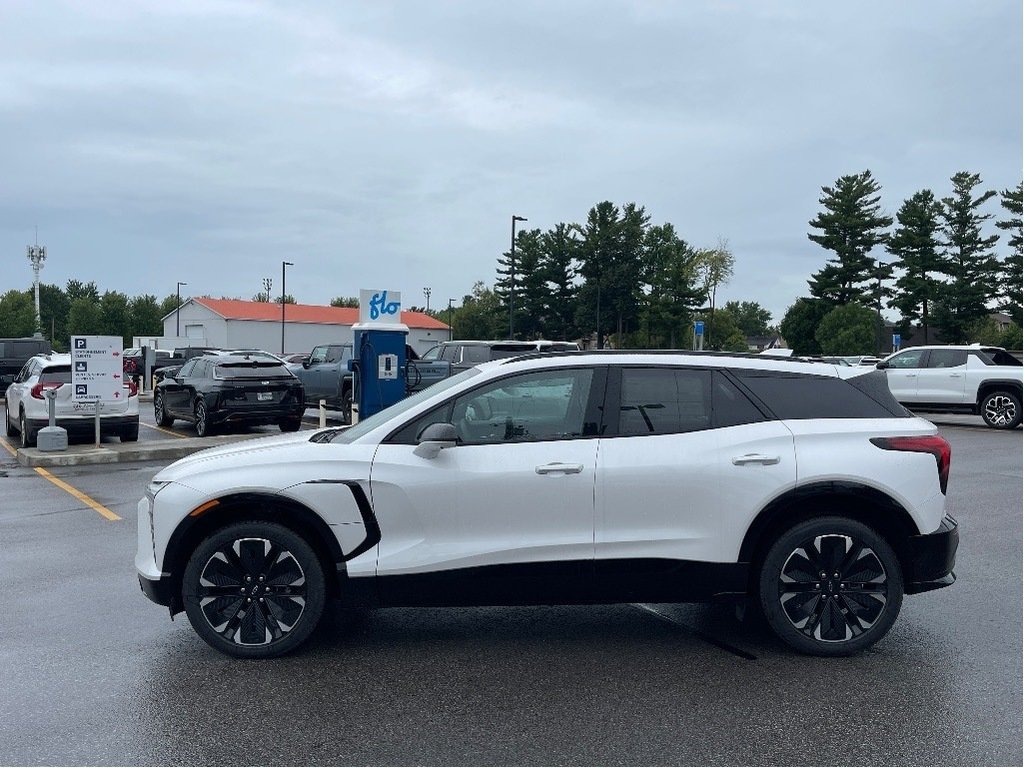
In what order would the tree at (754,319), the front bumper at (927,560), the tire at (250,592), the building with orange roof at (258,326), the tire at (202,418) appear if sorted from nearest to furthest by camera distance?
the tire at (250,592) → the front bumper at (927,560) → the tire at (202,418) → the building with orange roof at (258,326) → the tree at (754,319)

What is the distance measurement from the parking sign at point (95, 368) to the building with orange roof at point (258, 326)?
6818 centimetres

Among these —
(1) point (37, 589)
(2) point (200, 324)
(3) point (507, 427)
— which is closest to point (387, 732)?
(3) point (507, 427)

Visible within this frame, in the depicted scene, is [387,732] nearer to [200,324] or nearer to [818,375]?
[818,375]

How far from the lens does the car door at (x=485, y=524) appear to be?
16.1 ft

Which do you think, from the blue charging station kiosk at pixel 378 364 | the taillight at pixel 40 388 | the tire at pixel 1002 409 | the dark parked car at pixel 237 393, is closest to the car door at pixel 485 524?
the blue charging station kiosk at pixel 378 364

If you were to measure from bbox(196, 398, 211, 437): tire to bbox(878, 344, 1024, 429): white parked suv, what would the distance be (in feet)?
45.2

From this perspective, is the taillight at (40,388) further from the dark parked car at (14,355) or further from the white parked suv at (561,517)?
the dark parked car at (14,355)

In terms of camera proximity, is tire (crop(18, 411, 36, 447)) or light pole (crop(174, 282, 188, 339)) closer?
tire (crop(18, 411, 36, 447))

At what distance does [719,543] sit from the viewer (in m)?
5.00

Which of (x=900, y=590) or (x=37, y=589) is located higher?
(x=900, y=590)

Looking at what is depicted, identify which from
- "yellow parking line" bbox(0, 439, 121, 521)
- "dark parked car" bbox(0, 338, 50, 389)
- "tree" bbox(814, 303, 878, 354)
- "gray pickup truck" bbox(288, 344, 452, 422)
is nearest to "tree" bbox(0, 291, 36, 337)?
"dark parked car" bbox(0, 338, 50, 389)

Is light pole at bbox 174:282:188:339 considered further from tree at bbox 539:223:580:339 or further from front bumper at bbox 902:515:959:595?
front bumper at bbox 902:515:959:595

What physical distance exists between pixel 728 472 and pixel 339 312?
321 ft

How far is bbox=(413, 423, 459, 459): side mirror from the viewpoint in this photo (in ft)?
15.9
